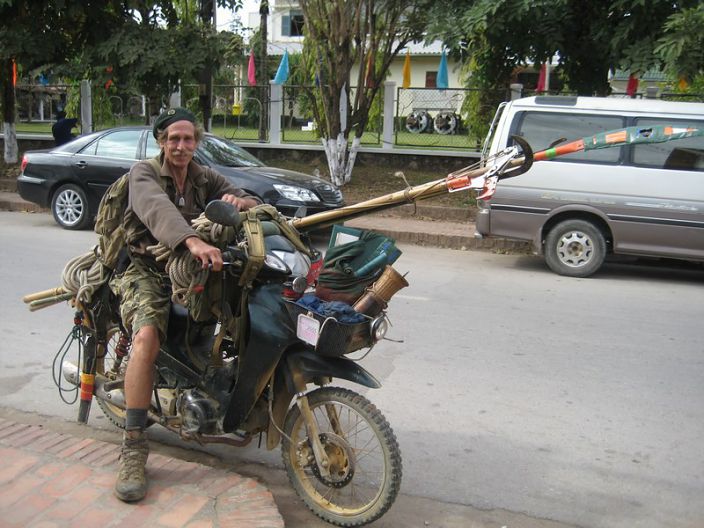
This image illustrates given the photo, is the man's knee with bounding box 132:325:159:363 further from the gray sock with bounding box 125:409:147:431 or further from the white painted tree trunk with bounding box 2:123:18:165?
the white painted tree trunk with bounding box 2:123:18:165

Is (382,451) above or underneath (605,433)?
Answer: above

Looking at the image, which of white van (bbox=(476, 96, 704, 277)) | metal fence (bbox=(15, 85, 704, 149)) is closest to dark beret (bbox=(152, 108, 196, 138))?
white van (bbox=(476, 96, 704, 277))

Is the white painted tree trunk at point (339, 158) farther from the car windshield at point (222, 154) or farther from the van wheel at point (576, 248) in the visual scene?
the van wheel at point (576, 248)

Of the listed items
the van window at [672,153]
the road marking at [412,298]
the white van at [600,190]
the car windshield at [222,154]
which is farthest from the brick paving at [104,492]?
the car windshield at [222,154]

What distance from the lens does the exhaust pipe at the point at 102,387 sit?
379 centimetres

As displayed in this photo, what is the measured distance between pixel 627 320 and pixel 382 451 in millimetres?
4560

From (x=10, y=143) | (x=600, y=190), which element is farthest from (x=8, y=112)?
(x=600, y=190)

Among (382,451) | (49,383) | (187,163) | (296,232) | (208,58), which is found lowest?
(49,383)

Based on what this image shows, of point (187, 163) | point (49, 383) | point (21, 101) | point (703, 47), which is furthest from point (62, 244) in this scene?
point (21, 101)

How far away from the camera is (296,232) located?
10.9 feet

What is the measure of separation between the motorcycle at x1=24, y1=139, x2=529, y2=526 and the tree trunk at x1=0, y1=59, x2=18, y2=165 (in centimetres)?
1398

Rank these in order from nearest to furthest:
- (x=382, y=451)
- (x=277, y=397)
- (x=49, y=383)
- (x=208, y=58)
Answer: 1. (x=382, y=451)
2. (x=277, y=397)
3. (x=49, y=383)
4. (x=208, y=58)

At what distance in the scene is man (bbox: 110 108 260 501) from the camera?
320cm

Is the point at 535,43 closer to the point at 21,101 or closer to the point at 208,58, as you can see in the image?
the point at 208,58
